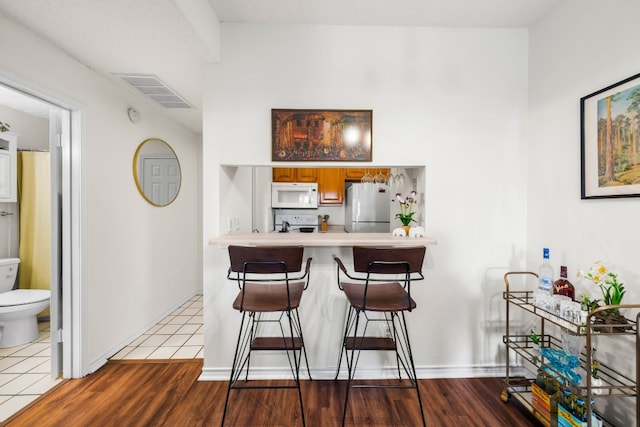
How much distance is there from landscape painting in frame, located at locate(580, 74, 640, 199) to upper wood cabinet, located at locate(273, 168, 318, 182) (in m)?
3.09

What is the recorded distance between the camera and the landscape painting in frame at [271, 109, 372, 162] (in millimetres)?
2055

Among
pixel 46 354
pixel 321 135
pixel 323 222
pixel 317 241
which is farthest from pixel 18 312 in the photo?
pixel 323 222

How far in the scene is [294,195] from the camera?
4.06 meters

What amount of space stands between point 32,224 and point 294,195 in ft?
9.23

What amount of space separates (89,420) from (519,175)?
3209 millimetres

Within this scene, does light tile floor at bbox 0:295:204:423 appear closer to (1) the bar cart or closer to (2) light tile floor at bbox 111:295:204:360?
(2) light tile floor at bbox 111:295:204:360

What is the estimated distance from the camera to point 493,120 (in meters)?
2.11

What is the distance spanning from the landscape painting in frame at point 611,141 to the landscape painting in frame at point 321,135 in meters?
1.24

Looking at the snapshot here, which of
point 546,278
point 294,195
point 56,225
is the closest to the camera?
point 546,278

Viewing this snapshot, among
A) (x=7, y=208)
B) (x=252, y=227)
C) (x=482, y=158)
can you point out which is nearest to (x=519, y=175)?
(x=482, y=158)

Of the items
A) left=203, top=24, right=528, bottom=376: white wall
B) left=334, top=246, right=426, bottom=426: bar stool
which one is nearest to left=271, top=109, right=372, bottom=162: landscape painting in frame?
left=203, top=24, right=528, bottom=376: white wall

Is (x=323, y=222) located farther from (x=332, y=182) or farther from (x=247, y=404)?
(x=247, y=404)

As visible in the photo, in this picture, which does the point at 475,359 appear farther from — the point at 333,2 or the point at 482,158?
the point at 333,2

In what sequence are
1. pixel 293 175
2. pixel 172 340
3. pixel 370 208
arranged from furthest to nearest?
pixel 293 175, pixel 370 208, pixel 172 340
